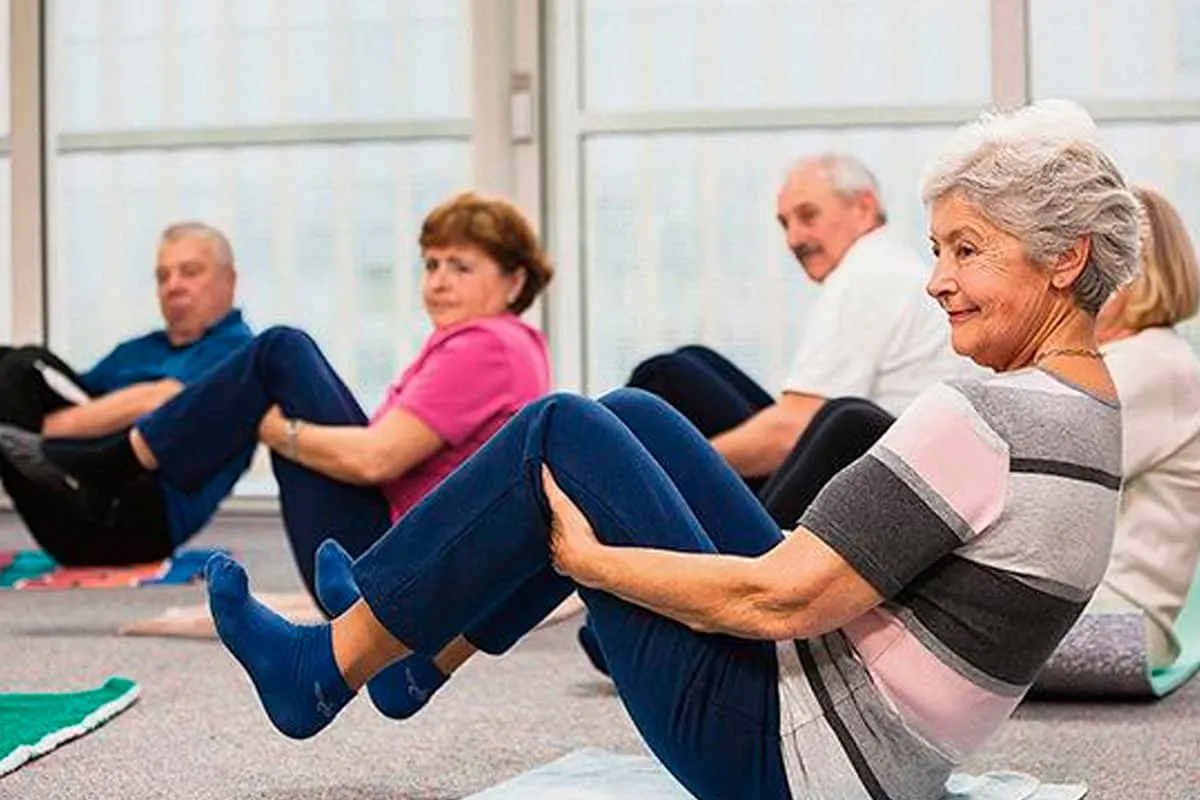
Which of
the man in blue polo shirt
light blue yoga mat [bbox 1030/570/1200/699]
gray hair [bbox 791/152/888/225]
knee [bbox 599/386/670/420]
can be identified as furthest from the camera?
the man in blue polo shirt

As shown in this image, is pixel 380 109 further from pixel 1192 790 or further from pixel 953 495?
pixel 953 495

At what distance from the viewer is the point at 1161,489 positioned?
358 centimetres

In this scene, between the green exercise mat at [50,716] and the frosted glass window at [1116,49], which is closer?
the green exercise mat at [50,716]

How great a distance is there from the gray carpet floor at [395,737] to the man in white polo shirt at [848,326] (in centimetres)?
58

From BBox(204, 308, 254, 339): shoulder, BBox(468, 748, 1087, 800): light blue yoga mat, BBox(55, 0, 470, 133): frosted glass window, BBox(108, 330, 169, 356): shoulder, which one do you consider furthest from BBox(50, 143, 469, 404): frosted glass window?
BBox(468, 748, 1087, 800): light blue yoga mat

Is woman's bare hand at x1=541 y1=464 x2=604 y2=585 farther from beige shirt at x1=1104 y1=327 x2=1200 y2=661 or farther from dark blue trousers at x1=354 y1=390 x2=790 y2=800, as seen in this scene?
beige shirt at x1=1104 y1=327 x2=1200 y2=661

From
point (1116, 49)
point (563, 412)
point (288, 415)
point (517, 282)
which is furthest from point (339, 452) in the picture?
point (1116, 49)

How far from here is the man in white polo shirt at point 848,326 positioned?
4047 mm

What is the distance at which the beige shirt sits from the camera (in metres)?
3.54

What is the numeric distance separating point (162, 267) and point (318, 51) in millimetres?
1599

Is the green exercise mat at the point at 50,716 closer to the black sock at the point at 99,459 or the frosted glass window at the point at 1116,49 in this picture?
the black sock at the point at 99,459

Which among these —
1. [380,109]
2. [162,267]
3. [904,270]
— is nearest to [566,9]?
[380,109]

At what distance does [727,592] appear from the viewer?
6.81 feet

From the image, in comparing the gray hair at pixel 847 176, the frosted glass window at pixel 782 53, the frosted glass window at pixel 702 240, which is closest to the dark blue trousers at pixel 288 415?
the gray hair at pixel 847 176
